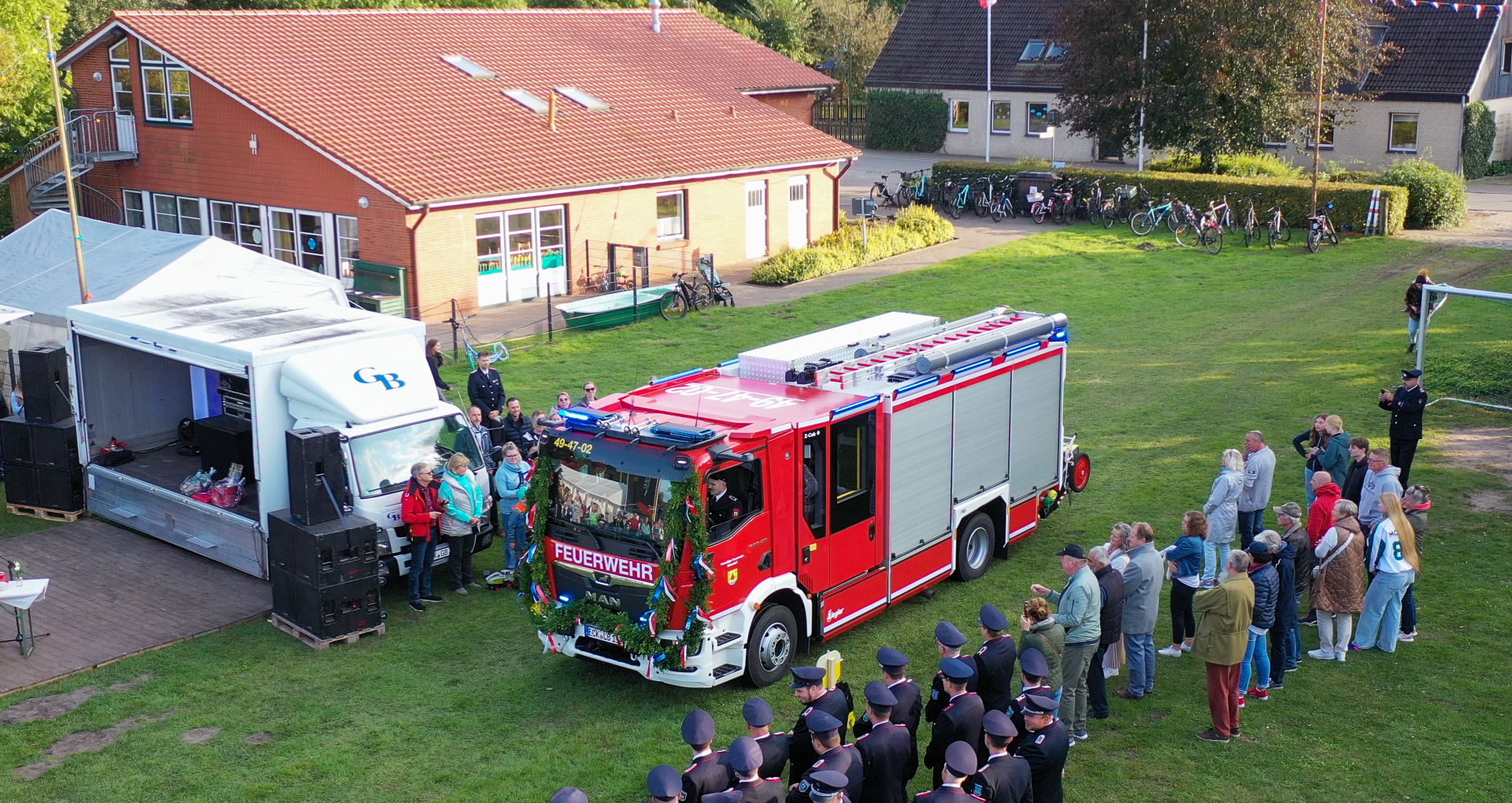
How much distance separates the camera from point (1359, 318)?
24484 millimetres

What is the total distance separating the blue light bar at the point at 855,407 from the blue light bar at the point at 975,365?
140 cm

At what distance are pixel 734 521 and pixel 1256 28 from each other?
28453 mm

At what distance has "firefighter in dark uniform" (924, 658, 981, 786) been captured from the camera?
8828mm

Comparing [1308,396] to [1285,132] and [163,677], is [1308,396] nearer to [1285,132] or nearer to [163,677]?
[163,677]

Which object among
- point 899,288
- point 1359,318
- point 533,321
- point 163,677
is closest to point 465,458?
point 163,677

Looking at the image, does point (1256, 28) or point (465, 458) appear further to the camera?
point (1256, 28)

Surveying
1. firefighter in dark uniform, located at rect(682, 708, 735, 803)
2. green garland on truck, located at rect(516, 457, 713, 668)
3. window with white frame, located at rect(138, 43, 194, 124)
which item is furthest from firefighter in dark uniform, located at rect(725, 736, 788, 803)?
window with white frame, located at rect(138, 43, 194, 124)

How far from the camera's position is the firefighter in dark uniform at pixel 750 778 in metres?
7.82

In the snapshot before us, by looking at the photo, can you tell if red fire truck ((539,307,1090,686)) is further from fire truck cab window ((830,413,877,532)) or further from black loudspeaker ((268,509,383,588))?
black loudspeaker ((268,509,383,588))

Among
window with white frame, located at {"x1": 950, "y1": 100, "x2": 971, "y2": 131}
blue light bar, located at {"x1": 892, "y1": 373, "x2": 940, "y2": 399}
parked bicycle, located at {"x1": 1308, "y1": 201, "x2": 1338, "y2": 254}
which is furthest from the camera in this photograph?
window with white frame, located at {"x1": 950, "y1": 100, "x2": 971, "y2": 131}

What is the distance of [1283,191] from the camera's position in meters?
33.1

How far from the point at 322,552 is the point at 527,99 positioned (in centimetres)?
2050

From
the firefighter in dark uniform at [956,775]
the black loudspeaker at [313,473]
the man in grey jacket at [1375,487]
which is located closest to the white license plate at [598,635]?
the black loudspeaker at [313,473]

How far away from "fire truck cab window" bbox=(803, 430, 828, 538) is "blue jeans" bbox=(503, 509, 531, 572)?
3.44 metres
